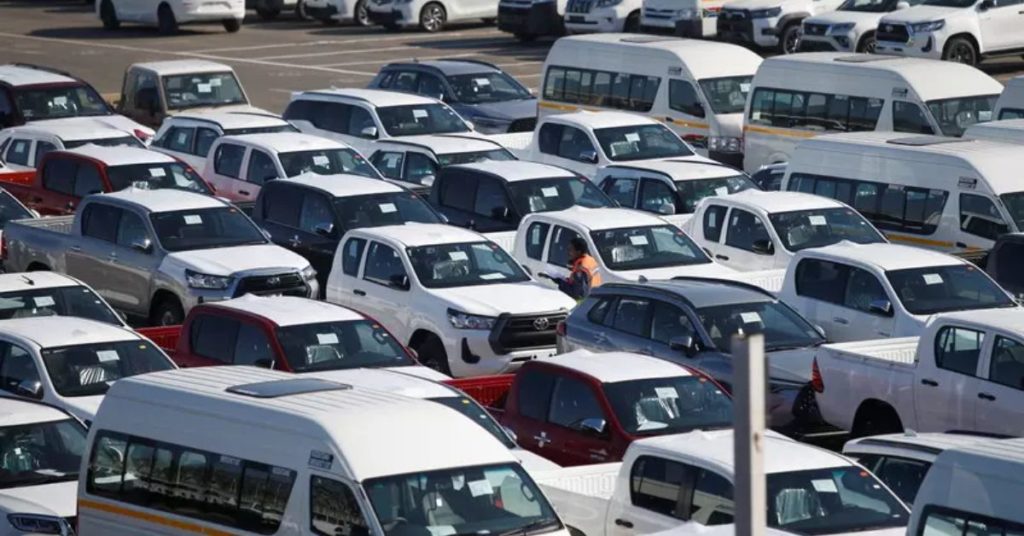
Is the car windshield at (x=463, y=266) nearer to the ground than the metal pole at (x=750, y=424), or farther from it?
nearer to the ground

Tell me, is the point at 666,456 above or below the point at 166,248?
above

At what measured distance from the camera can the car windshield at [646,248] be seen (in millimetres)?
22688

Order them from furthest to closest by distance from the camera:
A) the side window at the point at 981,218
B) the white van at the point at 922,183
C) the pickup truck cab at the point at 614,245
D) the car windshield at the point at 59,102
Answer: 1. the car windshield at the point at 59,102
2. the white van at the point at 922,183
3. the side window at the point at 981,218
4. the pickup truck cab at the point at 614,245

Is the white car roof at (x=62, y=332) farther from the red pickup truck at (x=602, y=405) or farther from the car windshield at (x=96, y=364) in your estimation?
the red pickup truck at (x=602, y=405)

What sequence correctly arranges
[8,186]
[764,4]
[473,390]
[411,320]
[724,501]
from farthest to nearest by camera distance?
1. [764,4]
2. [8,186]
3. [411,320]
4. [473,390]
5. [724,501]

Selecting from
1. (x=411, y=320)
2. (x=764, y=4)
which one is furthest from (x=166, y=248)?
(x=764, y=4)

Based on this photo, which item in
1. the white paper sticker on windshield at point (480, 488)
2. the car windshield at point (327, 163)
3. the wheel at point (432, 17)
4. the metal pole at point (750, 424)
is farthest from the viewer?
the wheel at point (432, 17)

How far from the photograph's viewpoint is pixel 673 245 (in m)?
23.0

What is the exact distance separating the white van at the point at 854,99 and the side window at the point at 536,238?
25.4 ft

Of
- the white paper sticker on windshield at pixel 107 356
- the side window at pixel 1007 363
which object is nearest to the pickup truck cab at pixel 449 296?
the white paper sticker on windshield at pixel 107 356

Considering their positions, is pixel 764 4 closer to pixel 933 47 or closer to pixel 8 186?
pixel 933 47

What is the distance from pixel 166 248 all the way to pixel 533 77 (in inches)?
801

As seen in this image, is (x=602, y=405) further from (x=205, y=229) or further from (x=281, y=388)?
(x=205, y=229)

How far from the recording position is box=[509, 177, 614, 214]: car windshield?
84.3ft
